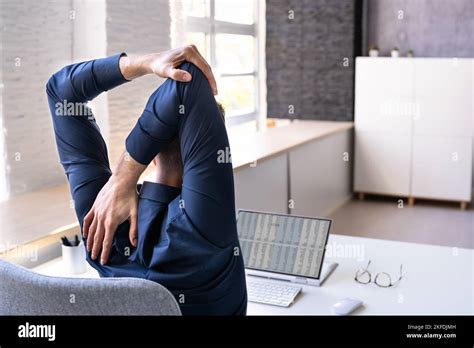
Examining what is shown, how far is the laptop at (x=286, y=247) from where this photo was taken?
1.93 m

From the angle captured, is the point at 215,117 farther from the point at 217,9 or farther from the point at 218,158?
the point at 217,9

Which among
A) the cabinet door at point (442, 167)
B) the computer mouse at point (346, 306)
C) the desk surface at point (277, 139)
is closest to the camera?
the computer mouse at point (346, 306)

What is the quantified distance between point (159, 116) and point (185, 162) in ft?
0.33

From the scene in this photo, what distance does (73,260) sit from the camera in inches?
87.3

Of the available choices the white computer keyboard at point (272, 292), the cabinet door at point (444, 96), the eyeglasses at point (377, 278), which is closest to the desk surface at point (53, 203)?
the white computer keyboard at point (272, 292)

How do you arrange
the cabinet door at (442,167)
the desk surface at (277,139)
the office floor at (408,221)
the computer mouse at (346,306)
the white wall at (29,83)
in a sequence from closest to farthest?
the computer mouse at (346,306), the white wall at (29,83), the desk surface at (277,139), the office floor at (408,221), the cabinet door at (442,167)

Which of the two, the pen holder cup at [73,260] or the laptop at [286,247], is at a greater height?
the laptop at [286,247]

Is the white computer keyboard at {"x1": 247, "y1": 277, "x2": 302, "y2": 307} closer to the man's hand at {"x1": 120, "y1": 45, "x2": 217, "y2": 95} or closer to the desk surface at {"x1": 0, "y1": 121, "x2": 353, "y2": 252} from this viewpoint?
the desk surface at {"x1": 0, "y1": 121, "x2": 353, "y2": 252}

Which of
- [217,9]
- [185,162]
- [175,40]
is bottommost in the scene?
[185,162]

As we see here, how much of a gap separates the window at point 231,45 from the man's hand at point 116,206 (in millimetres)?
4012

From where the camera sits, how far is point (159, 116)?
3.70ft

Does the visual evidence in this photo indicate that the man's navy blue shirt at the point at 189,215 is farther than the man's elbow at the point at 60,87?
No

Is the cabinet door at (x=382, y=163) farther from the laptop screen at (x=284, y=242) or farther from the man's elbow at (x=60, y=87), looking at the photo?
the man's elbow at (x=60, y=87)

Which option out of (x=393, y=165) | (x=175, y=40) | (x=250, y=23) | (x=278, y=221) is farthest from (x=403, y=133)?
(x=278, y=221)
